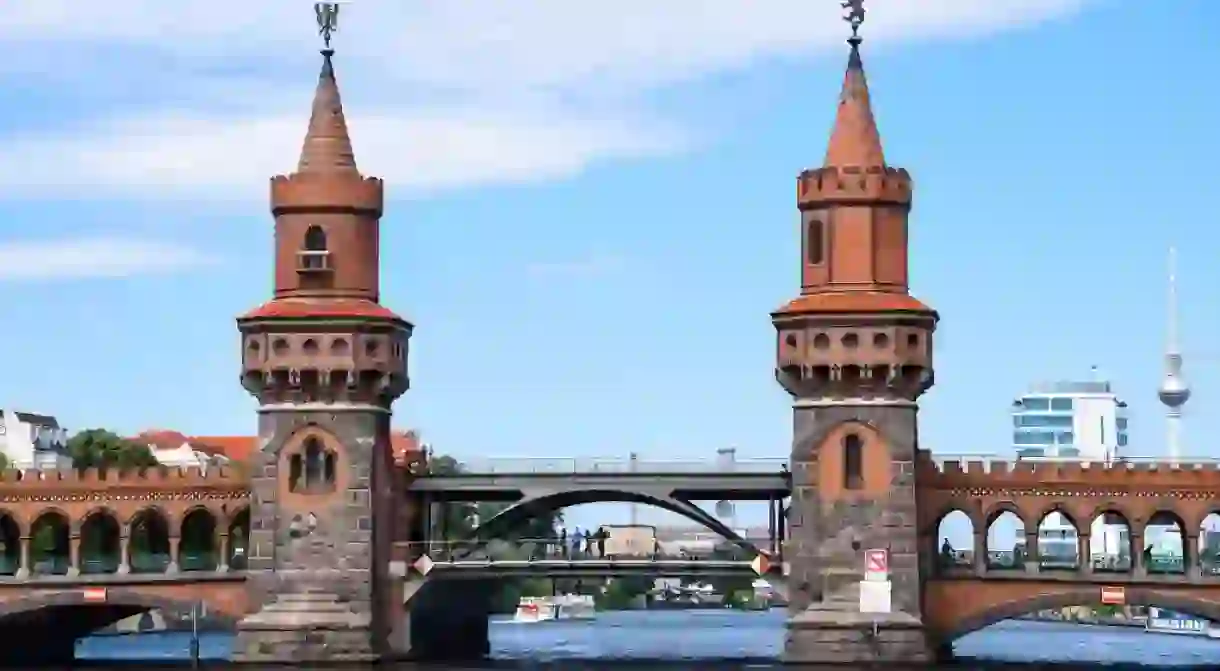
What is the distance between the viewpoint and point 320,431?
10762cm

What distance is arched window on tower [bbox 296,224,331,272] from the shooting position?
10850 cm

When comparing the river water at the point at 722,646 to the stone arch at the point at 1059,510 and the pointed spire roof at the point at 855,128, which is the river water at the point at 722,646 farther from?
the pointed spire roof at the point at 855,128

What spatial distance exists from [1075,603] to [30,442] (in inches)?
3740

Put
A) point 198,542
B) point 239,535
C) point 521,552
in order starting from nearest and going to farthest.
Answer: point 521,552 < point 239,535 < point 198,542

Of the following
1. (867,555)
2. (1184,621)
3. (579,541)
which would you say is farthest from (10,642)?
(1184,621)

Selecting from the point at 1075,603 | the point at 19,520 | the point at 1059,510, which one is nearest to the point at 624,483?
the point at 1059,510

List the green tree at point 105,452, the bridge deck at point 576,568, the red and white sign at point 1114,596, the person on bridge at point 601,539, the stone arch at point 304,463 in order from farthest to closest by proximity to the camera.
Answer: the green tree at point 105,452 < the person on bridge at point 601,539 < the bridge deck at point 576,568 < the stone arch at point 304,463 < the red and white sign at point 1114,596

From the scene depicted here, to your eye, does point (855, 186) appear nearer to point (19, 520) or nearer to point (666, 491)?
point (666, 491)

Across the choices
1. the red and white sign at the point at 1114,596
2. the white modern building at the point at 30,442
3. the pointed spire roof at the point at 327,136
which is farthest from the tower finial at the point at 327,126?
the white modern building at the point at 30,442

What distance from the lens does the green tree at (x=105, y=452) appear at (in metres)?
148

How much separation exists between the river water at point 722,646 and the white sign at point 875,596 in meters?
3.94

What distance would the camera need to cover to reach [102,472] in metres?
113

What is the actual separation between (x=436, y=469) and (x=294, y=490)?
→ 12.9 metres

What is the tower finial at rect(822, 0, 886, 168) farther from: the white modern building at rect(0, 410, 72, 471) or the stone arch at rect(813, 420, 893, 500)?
the white modern building at rect(0, 410, 72, 471)
